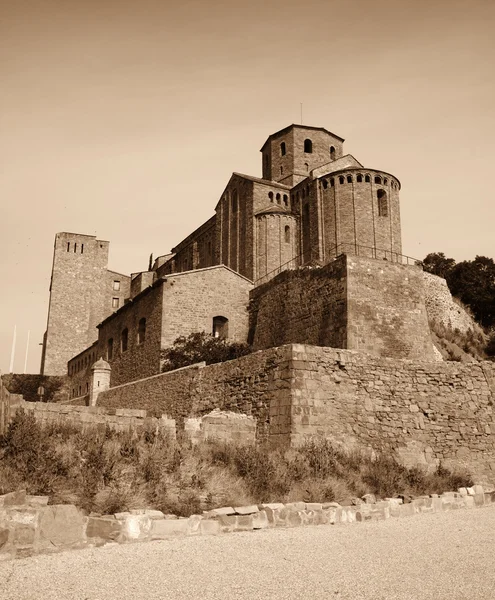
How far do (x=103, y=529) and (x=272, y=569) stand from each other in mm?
2116

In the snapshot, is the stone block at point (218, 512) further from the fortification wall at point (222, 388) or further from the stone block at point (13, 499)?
the fortification wall at point (222, 388)

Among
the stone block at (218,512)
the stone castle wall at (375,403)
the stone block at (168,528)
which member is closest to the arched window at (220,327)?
the stone castle wall at (375,403)

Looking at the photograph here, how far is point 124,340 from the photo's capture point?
112 feet

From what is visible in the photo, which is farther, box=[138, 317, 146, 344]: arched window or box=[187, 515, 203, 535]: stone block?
box=[138, 317, 146, 344]: arched window

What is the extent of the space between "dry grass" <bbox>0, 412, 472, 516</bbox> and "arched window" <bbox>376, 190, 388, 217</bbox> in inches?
1042

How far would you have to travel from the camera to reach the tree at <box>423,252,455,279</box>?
53619 millimetres

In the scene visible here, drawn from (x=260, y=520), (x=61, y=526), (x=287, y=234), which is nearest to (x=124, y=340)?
(x=287, y=234)

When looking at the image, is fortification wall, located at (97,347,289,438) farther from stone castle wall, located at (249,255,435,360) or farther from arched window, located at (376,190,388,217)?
arched window, located at (376,190,388,217)

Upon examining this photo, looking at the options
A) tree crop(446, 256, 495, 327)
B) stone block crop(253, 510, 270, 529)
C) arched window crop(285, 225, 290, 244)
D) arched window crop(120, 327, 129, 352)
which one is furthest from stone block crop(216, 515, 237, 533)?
tree crop(446, 256, 495, 327)

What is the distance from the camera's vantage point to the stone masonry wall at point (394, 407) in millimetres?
13094

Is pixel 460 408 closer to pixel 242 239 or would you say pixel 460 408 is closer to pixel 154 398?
pixel 154 398

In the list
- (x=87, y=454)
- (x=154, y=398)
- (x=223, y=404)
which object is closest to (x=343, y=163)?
(x=154, y=398)

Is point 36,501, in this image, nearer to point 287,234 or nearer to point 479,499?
point 479,499

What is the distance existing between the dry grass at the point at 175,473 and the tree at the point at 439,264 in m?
43.7
